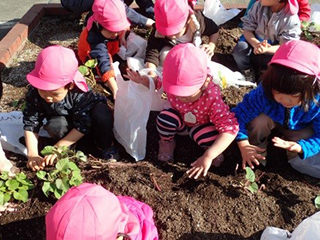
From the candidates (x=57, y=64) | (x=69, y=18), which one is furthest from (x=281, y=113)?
(x=69, y=18)

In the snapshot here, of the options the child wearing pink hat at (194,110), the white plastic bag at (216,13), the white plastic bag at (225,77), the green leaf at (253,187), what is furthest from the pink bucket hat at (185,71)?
the white plastic bag at (216,13)

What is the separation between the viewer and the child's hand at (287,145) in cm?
209

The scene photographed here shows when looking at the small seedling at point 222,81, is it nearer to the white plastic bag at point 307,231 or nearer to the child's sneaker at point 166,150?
the child's sneaker at point 166,150

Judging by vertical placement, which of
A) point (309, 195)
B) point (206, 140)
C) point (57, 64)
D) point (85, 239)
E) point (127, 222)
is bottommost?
point (309, 195)

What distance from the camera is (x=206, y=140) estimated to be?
235 cm

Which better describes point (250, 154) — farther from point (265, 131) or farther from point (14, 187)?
point (14, 187)

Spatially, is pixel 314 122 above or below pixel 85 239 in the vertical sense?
below

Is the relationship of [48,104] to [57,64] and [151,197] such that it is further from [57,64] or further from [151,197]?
[151,197]

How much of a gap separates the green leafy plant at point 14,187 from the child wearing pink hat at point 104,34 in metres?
0.99

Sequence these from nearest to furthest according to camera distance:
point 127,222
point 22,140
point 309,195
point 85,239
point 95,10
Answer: point 85,239
point 127,222
point 309,195
point 22,140
point 95,10

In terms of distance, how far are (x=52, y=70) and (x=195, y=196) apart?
1.05 metres

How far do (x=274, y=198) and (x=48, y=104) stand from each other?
1.43 m

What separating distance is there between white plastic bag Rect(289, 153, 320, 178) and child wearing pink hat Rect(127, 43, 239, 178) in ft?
1.52

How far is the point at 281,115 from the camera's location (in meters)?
2.29
